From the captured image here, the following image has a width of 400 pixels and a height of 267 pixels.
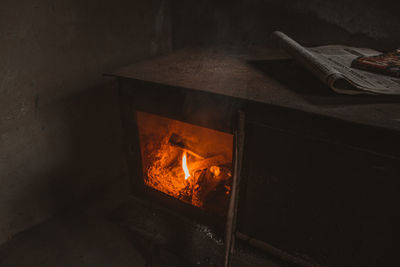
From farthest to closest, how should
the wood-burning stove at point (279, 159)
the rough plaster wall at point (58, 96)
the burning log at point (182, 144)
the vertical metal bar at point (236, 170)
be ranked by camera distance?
the burning log at point (182, 144) < the rough plaster wall at point (58, 96) < the vertical metal bar at point (236, 170) < the wood-burning stove at point (279, 159)

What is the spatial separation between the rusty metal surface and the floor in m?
0.86

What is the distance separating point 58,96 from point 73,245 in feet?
2.42

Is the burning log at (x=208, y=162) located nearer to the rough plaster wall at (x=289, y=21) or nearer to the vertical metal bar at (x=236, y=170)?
the vertical metal bar at (x=236, y=170)

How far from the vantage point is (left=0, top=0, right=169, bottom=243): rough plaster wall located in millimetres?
1119

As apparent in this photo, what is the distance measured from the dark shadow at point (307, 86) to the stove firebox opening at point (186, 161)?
380 millimetres

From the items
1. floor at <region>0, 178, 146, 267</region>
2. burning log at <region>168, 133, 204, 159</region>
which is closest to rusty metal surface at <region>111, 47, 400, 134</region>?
burning log at <region>168, 133, 204, 159</region>

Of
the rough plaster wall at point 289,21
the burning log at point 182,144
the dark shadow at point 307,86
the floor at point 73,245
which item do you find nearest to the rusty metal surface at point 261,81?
the dark shadow at point 307,86

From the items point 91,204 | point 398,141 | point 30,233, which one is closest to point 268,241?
point 398,141

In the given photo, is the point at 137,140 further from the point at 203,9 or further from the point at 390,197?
the point at 203,9

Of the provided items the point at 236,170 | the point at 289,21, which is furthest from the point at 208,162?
the point at 289,21

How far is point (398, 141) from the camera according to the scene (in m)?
0.62

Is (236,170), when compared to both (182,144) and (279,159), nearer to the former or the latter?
(279,159)

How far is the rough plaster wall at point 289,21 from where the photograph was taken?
1.27 metres

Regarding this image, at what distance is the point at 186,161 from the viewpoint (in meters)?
1.23
